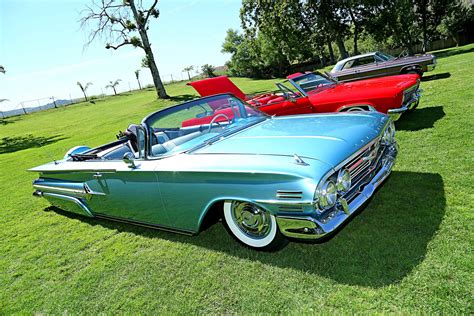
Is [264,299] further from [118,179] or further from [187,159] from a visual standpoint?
[118,179]

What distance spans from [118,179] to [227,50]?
127ft

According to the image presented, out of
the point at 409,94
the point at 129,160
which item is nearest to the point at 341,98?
the point at 409,94

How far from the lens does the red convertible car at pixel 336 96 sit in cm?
518

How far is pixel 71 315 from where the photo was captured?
2.63 metres

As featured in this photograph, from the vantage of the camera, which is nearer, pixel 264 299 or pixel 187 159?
pixel 264 299

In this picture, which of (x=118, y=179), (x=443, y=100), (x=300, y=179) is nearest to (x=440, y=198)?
(x=300, y=179)

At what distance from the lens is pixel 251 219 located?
2729 mm

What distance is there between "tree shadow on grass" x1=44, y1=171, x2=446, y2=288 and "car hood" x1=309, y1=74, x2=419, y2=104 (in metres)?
2.04

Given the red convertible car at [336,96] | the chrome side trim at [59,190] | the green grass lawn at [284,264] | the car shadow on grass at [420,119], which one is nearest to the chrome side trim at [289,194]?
the green grass lawn at [284,264]

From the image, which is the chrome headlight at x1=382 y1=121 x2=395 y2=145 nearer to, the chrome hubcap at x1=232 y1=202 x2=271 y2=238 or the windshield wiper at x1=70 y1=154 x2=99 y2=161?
the chrome hubcap at x1=232 y1=202 x2=271 y2=238

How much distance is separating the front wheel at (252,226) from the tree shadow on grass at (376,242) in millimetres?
135

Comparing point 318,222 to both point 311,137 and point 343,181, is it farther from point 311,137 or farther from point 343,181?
point 311,137

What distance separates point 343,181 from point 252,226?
0.84 m

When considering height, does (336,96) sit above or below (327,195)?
above
